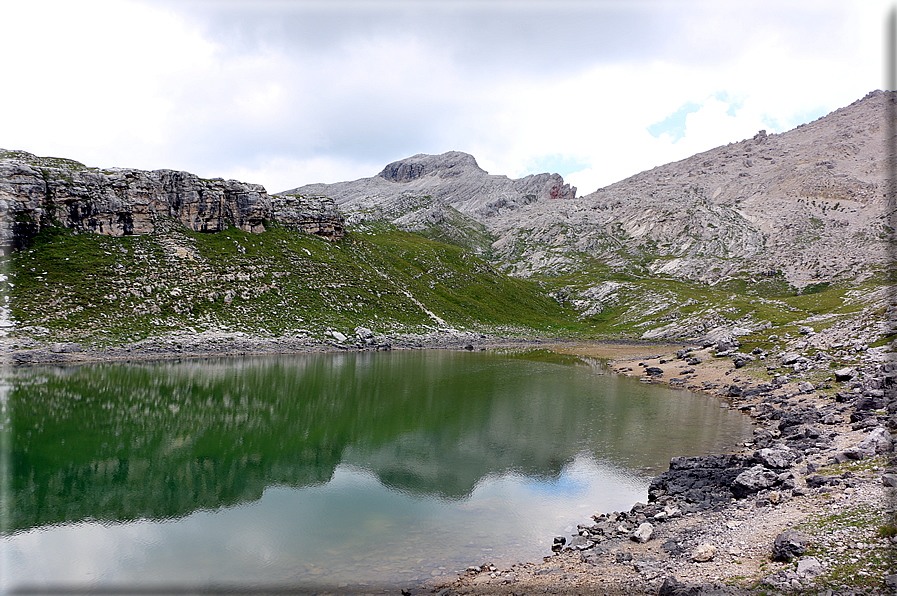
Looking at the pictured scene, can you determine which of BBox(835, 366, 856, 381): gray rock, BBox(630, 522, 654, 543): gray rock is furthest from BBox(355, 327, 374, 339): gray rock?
BBox(630, 522, 654, 543): gray rock

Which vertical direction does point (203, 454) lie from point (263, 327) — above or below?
below

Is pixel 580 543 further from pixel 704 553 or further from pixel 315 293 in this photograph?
pixel 315 293

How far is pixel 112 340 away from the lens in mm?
65625

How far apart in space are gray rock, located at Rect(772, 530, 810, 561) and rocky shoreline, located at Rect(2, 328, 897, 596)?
29 millimetres

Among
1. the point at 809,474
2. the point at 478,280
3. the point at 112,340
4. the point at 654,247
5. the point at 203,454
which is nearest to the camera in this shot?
the point at 809,474

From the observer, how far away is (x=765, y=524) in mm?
15766

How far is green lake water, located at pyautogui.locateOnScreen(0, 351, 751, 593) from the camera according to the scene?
1633 centimetres

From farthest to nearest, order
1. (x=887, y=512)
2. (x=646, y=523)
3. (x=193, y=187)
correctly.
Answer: (x=193, y=187)
(x=646, y=523)
(x=887, y=512)

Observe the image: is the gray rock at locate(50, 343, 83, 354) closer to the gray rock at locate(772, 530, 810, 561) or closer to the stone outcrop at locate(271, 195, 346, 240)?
the stone outcrop at locate(271, 195, 346, 240)

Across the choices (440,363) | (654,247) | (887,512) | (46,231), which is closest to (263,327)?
(440,363)

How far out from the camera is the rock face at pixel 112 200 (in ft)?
261

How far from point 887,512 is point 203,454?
A: 107 feet

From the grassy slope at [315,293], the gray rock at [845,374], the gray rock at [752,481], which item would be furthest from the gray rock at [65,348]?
the gray rock at [845,374]

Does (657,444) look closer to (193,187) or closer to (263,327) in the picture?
(263,327)
